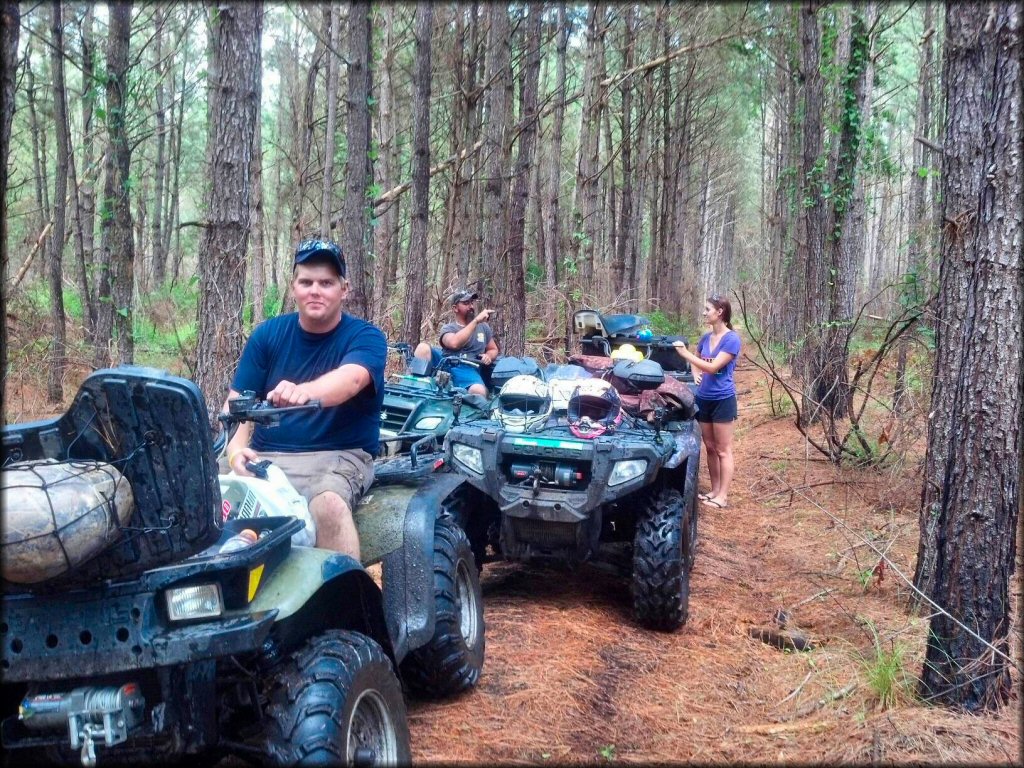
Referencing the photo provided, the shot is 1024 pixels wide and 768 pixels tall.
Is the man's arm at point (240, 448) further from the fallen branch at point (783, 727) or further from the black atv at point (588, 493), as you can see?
the fallen branch at point (783, 727)

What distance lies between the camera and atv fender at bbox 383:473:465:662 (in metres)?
3.40

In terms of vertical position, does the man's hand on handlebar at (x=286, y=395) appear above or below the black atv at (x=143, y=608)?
above

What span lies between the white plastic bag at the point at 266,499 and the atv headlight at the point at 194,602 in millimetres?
518

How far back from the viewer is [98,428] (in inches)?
93.4

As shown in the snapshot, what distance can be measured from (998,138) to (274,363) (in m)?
3.34

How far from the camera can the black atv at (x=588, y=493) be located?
5.00m

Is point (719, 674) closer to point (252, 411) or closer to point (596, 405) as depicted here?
point (596, 405)

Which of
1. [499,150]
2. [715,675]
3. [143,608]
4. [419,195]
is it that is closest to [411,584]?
[143,608]

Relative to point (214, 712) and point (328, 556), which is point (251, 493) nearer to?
point (328, 556)

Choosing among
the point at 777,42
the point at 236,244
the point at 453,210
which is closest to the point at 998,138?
the point at 236,244

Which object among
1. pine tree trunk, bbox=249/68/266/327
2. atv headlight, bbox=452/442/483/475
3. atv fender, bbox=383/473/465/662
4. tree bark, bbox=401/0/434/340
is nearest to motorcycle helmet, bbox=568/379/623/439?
atv headlight, bbox=452/442/483/475

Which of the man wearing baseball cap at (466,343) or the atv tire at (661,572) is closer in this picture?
the atv tire at (661,572)

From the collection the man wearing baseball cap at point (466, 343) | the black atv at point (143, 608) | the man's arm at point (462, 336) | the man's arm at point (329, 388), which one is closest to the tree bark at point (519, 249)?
the man wearing baseball cap at point (466, 343)

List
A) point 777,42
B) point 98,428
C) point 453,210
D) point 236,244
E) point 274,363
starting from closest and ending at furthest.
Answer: point 98,428
point 274,363
point 236,244
point 453,210
point 777,42
